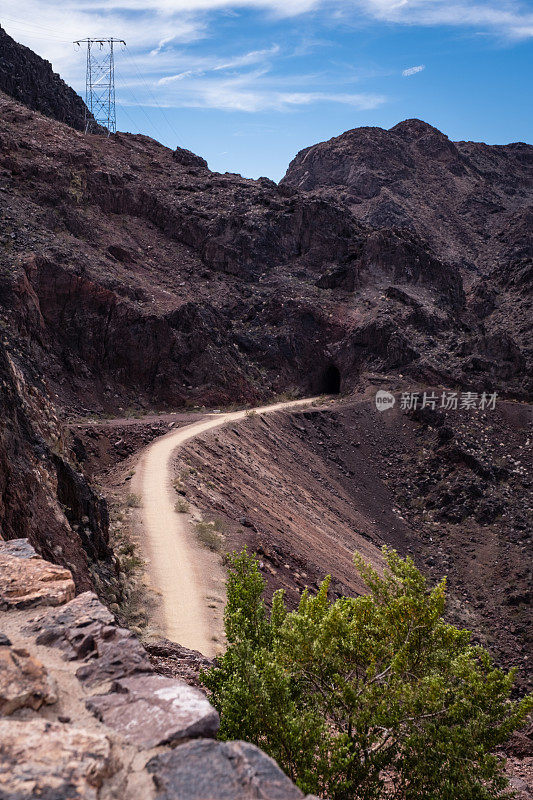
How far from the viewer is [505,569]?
24.8 metres

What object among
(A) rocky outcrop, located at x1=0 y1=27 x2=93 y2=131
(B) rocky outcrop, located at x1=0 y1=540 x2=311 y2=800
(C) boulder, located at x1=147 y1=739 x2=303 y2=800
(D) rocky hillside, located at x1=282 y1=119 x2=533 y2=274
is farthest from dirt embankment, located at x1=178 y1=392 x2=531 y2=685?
(D) rocky hillside, located at x1=282 y1=119 x2=533 y2=274

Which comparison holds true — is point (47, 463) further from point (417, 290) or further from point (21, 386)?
point (417, 290)

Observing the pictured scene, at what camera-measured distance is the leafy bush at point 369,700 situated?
16.6 feet

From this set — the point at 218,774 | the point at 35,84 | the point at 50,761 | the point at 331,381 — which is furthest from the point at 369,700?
the point at 35,84

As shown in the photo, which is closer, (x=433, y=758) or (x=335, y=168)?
(x=433, y=758)

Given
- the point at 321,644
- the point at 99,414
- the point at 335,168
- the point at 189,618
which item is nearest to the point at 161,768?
the point at 321,644

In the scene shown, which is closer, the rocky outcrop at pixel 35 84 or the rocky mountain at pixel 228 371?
the rocky mountain at pixel 228 371

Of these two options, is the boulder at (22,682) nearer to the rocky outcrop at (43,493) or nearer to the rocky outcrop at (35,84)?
the rocky outcrop at (43,493)

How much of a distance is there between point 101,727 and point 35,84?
58.3 m

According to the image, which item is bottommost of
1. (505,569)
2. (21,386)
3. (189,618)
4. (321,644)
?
(505,569)

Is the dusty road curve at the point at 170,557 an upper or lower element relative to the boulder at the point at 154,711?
lower

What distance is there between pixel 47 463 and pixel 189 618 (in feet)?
12.1
